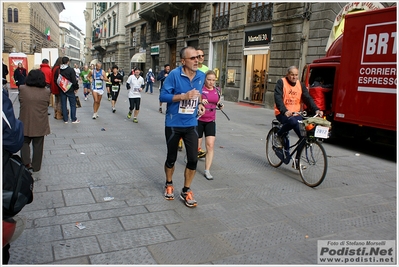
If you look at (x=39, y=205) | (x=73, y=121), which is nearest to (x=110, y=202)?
(x=39, y=205)

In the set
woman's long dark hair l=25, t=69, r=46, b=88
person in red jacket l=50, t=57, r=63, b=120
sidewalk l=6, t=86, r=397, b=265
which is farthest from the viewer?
person in red jacket l=50, t=57, r=63, b=120

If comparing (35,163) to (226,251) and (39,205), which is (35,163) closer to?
(39,205)

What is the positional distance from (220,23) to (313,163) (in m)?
18.6

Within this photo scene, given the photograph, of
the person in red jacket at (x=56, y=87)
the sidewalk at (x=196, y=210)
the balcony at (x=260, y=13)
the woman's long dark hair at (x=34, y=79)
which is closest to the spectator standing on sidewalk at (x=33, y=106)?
the woman's long dark hair at (x=34, y=79)

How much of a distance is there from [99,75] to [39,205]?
7.69 meters

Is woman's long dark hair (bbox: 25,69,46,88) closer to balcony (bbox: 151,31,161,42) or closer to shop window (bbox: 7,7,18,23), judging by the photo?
balcony (bbox: 151,31,161,42)

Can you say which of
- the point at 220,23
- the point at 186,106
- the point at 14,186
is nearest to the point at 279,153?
the point at 186,106

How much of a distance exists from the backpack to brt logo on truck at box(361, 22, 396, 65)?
6842 millimetres

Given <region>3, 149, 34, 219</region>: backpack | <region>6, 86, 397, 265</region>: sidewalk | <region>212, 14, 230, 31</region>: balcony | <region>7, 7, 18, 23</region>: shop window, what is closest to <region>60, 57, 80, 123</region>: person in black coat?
<region>6, 86, 397, 265</region>: sidewalk

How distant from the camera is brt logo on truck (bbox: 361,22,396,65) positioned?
7000 millimetres

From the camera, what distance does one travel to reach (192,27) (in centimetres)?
2597

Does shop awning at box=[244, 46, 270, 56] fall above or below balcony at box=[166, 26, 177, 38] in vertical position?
below

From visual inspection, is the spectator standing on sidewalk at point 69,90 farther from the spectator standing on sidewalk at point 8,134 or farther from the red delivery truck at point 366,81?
the spectator standing on sidewalk at point 8,134

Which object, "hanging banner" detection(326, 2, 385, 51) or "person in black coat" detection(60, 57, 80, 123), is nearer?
"person in black coat" detection(60, 57, 80, 123)
